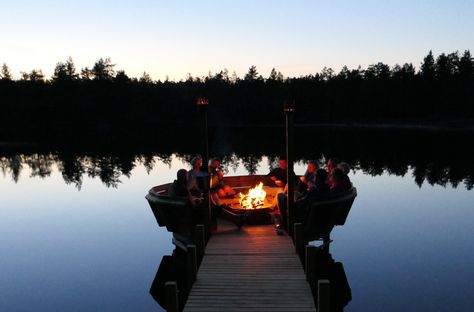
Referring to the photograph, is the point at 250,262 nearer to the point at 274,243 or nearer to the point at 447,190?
the point at 274,243

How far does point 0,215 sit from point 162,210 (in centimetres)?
1448

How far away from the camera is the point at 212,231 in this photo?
10.8 metres

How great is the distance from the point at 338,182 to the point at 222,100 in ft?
310

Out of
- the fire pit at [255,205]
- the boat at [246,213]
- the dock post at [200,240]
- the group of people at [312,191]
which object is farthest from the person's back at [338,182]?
the dock post at [200,240]

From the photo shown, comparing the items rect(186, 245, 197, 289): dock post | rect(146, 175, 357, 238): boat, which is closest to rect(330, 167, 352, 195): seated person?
rect(146, 175, 357, 238): boat

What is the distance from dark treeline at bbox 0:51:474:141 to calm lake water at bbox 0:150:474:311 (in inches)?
1889

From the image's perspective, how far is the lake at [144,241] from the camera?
11094 millimetres

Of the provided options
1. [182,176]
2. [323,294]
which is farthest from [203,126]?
[323,294]

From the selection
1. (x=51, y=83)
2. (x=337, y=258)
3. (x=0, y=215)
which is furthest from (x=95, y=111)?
(x=337, y=258)

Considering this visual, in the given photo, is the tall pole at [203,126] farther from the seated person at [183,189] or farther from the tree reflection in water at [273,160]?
the tree reflection in water at [273,160]

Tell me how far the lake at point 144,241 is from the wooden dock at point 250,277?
258 cm

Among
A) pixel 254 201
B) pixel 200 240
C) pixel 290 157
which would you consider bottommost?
pixel 200 240

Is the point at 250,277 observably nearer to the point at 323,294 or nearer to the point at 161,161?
the point at 323,294

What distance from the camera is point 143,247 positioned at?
15547 mm
